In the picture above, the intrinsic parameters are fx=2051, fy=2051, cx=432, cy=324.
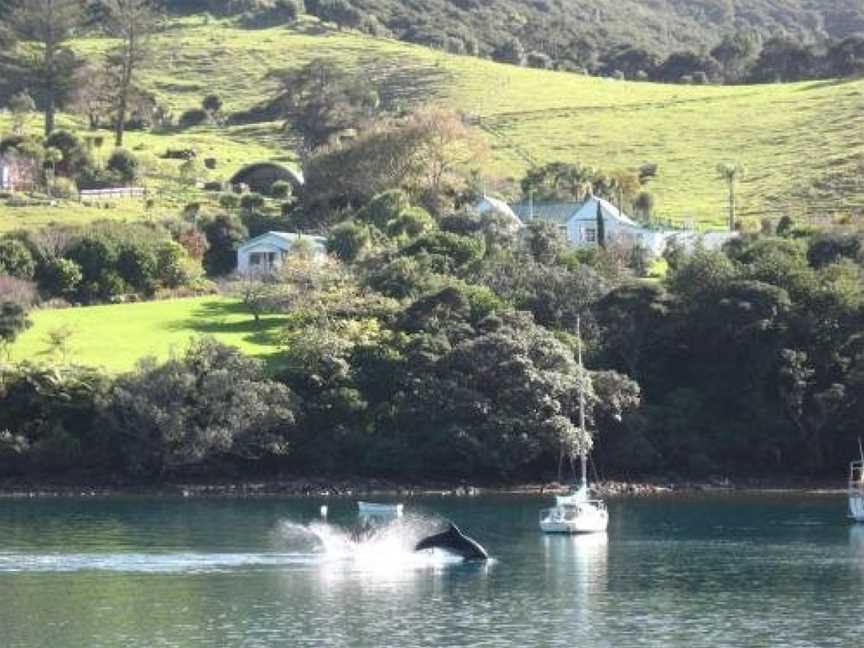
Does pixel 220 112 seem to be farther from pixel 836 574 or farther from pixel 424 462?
pixel 836 574

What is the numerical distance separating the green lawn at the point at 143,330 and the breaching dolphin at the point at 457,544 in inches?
1269

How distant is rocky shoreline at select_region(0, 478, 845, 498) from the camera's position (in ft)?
318

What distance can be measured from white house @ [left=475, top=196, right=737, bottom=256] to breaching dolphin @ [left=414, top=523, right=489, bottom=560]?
190 ft

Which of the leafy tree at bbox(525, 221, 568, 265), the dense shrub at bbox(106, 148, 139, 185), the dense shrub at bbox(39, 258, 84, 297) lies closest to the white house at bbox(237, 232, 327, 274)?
the dense shrub at bbox(39, 258, 84, 297)

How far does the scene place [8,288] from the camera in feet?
377

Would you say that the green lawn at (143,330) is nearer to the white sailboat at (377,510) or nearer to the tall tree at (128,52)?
the white sailboat at (377,510)

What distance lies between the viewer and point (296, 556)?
72.7 meters

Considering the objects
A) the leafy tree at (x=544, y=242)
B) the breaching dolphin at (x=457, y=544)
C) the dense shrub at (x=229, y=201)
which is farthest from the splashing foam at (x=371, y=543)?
the dense shrub at (x=229, y=201)

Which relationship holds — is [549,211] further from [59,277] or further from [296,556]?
[296,556]

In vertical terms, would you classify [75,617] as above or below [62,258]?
below

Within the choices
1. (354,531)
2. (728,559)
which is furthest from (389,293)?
(728,559)

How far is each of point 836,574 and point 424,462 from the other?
33.8 metres

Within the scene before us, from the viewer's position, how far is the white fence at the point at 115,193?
14500cm

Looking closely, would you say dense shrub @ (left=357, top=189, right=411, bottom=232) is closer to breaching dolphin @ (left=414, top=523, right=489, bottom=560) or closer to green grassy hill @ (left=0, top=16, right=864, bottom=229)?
green grassy hill @ (left=0, top=16, right=864, bottom=229)
